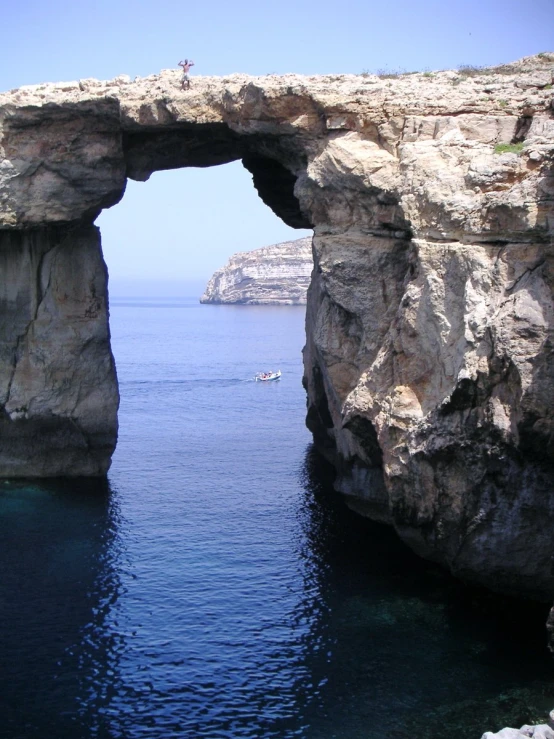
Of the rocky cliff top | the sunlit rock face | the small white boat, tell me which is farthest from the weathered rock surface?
the small white boat

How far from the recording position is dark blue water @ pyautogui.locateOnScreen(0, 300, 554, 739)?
24.2 meters

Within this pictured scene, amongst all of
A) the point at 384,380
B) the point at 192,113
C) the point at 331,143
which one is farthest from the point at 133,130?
the point at 384,380

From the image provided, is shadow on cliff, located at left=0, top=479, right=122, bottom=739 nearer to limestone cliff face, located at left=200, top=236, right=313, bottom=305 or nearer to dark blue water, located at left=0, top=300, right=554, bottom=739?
dark blue water, located at left=0, top=300, right=554, bottom=739

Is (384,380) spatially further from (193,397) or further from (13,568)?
(193,397)

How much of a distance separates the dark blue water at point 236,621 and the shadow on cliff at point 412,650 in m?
0.06

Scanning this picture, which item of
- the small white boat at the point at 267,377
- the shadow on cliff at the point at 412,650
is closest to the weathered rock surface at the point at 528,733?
the shadow on cliff at the point at 412,650

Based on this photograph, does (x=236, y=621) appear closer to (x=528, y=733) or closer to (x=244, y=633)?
(x=244, y=633)

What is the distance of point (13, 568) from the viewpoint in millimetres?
33188

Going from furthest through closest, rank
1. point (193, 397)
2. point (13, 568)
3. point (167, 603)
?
point (193, 397) < point (13, 568) < point (167, 603)

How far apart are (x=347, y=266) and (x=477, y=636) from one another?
42.5ft

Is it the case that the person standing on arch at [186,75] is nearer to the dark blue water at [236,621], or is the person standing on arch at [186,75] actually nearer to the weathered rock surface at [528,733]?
the dark blue water at [236,621]

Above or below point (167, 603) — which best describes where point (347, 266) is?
above

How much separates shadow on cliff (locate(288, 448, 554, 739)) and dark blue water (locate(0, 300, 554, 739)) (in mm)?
63

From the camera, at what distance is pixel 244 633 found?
28500 millimetres
